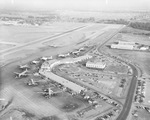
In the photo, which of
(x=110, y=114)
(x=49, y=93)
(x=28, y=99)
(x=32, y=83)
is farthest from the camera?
(x=32, y=83)

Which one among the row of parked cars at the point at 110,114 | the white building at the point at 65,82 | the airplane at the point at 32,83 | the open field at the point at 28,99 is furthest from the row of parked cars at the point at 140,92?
the airplane at the point at 32,83

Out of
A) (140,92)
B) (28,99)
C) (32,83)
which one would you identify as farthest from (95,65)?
(28,99)

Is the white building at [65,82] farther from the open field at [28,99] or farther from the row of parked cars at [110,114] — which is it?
the row of parked cars at [110,114]

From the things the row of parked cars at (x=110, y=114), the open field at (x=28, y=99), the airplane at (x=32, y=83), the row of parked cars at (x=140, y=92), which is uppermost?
the airplane at (x=32, y=83)

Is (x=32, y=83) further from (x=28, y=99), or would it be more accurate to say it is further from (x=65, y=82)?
(x=65, y=82)

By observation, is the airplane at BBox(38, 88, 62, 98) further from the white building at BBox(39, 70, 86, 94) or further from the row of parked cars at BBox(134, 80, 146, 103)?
the row of parked cars at BBox(134, 80, 146, 103)

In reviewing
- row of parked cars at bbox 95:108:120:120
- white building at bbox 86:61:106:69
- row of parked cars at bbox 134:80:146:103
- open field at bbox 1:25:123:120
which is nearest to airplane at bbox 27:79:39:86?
open field at bbox 1:25:123:120

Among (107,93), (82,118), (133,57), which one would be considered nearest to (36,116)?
(82,118)

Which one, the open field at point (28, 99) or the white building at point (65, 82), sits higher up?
the white building at point (65, 82)

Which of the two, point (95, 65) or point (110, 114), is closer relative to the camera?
point (110, 114)
